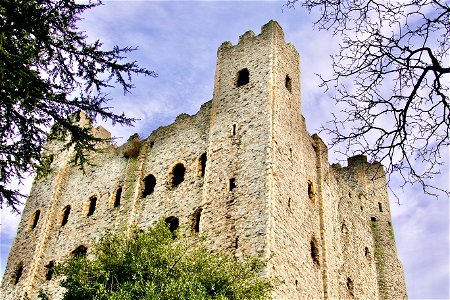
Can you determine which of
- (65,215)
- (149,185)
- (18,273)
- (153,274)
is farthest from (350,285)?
(18,273)

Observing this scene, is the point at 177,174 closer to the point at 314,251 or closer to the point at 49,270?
the point at 314,251

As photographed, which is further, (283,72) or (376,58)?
(283,72)

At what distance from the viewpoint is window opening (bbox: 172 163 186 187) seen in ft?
63.8

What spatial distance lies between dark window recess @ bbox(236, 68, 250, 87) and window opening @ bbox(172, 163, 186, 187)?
12.3ft

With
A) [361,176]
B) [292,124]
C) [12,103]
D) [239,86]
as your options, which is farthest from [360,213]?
[12,103]

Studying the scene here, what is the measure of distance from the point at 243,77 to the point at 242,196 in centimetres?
574

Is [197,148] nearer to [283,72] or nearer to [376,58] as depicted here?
[283,72]

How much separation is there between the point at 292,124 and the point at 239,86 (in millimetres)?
2448

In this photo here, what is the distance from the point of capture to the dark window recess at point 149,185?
20394 mm

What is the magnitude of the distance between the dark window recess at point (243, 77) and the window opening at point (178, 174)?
3744 millimetres

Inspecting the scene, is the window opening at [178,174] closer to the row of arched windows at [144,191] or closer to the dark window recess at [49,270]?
the row of arched windows at [144,191]

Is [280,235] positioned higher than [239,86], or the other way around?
[239,86]

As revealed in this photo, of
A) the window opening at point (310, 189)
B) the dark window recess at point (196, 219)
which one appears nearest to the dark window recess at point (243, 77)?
the window opening at point (310, 189)

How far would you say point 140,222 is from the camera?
1931cm
